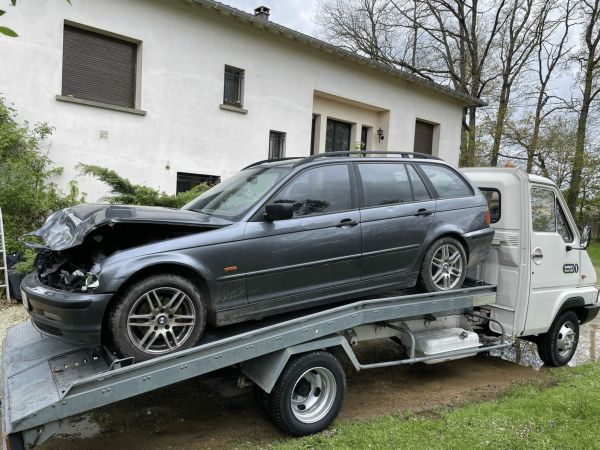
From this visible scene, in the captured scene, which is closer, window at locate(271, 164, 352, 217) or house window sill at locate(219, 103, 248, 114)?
window at locate(271, 164, 352, 217)

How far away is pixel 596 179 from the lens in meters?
29.2

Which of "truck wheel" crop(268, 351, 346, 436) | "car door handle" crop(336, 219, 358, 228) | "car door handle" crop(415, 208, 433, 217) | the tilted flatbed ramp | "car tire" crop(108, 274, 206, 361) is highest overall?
"car door handle" crop(415, 208, 433, 217)

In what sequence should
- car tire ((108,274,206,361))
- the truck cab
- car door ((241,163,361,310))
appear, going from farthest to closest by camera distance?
the truck cab < car door ((241,163,361,310)) < car tire ((108,274,206,361))

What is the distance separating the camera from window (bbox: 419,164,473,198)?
17.9ft

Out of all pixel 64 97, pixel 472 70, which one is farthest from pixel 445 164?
pixel 472 70

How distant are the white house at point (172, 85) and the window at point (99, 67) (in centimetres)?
2

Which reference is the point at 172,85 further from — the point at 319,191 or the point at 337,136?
the point at 319,191

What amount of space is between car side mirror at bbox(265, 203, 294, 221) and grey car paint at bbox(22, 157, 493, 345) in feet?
0.36

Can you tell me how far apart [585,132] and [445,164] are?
26283 millimetres

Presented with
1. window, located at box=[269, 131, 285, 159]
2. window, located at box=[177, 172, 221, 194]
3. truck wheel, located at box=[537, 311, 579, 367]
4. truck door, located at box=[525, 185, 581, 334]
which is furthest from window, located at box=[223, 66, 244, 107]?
truck wheel, located at box=[537, 311, 579, 367]

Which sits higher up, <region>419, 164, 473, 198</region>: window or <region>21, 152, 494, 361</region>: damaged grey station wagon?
<region>419, 164, 473, 198</region>: window

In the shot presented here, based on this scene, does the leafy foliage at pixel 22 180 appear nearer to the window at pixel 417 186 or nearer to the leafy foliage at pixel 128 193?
the leafy foliage at pixel 128 193

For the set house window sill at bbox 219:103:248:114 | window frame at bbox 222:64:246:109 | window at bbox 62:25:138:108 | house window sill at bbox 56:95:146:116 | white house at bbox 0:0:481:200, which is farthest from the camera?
window frame at bbox 222:64:246:109

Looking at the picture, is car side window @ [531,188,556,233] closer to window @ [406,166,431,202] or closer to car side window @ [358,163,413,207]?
window @ [406,166,431,202]
